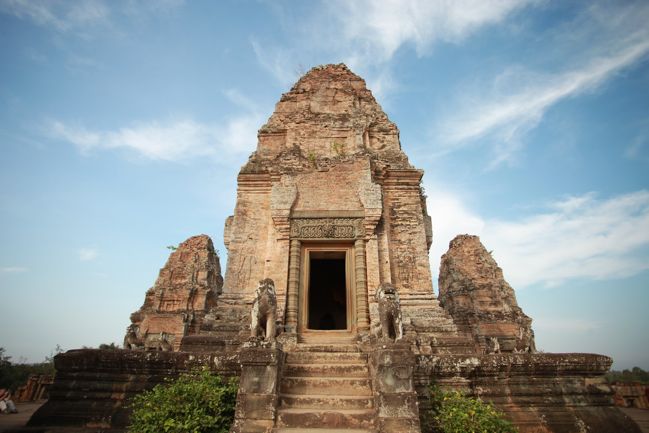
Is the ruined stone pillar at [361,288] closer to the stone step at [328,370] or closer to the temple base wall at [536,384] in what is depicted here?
the stone step at [328,370]

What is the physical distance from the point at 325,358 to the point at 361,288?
2.36 meters

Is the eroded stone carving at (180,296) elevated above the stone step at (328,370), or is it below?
above

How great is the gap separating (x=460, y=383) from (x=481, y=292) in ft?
59.4

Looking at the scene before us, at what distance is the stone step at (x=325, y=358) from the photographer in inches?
277

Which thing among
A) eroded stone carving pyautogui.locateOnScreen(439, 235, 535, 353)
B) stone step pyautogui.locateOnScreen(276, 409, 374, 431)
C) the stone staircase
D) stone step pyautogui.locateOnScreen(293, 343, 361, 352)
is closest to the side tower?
stone step pyautogui.locateOnScreen(293, 343, 361, 352)

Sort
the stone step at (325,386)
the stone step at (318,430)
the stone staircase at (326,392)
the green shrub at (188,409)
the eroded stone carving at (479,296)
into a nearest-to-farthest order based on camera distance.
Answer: the stone step at (318,430) < the green shrub at (188,409) < the stone staircase at (326,392) < the stone step at (325,386) < the eroded stone carving at (479,296)

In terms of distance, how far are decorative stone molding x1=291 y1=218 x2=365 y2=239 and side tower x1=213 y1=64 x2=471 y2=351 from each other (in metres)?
0.03

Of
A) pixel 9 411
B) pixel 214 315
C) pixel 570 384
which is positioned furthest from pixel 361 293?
pixel 9 411

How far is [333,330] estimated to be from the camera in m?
9.06

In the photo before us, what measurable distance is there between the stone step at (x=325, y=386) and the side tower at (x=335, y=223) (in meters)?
2.11

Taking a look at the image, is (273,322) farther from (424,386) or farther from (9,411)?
(9,411)

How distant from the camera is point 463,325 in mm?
22656

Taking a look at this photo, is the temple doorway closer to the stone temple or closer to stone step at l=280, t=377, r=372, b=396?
the stone temple

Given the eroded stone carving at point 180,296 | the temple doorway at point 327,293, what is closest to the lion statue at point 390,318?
the temple doorway at point 327,293
